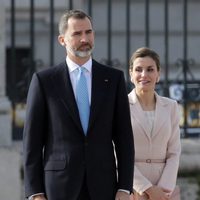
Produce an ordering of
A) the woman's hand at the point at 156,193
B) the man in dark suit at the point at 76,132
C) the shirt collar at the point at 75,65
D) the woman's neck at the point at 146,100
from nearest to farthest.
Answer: the man in dark suit at the point at 76,132
the shirt collar at the point at 75,65
the woman's hand at the point at 156,193
the woman's neck at the point at 146,100

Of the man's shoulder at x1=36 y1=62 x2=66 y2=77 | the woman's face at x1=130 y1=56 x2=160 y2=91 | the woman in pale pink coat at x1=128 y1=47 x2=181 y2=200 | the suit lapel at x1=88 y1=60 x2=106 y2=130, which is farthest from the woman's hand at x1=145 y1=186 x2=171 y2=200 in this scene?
the man's shoulder at x1=36 y1=62 x2=66 y2=77

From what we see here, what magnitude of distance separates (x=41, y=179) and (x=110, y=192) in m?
0.35

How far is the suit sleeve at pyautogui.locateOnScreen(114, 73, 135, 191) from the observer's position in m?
4.08

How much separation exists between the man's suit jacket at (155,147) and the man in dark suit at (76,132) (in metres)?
0.64

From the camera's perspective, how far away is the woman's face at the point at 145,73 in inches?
190

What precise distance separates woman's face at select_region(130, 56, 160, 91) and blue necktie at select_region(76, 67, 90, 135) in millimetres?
791

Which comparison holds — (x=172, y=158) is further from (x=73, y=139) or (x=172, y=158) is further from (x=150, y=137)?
(x=73, y=139)

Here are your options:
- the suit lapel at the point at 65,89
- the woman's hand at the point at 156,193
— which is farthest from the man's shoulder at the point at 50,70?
the woman's hand at the point at 156,193

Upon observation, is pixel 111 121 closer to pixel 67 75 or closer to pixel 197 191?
pixel 67 75

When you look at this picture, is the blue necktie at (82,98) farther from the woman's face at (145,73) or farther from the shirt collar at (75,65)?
the woman's face at (145,73)

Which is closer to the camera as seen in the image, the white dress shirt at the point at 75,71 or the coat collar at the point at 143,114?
the white dress shirt at the point at 75,71

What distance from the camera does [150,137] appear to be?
4.81m

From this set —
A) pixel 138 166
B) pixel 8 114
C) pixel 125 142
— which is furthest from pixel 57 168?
pixel 8 114

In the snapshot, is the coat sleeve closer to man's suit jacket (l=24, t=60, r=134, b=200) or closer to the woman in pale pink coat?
the woman in pale pink coat
